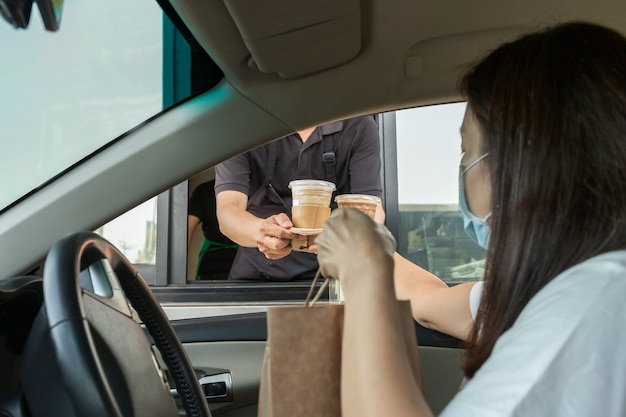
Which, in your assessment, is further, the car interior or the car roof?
the car roof

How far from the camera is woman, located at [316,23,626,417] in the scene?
707 millimetres

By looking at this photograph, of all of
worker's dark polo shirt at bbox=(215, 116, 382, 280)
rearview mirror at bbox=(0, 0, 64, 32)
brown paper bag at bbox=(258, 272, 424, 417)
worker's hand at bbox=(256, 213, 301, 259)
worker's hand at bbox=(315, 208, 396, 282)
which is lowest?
brown paper bag at bbox=(258, 272, 424, 417)

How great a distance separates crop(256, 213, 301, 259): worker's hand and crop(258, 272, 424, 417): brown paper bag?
662 millimetres

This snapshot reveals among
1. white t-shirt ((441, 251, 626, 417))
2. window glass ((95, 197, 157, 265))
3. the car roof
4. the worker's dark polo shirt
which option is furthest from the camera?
window glass ((95, 197, 157, 265))

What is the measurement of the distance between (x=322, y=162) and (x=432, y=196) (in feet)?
2.66

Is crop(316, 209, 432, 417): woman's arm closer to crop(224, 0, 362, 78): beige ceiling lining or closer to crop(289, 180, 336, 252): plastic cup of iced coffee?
crop(224, 0, 362, 78): beige ceiling lining

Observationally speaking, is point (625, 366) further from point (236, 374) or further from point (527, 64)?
point (236, 374)

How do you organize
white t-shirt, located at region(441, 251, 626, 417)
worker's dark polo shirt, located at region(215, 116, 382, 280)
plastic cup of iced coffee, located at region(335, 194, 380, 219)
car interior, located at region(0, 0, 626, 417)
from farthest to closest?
worker's dark polo shirt, located at region(215, 116, 382, 280), plastic cup of iced coffee, located at region(335, 194, 380, 219), car interior, located at region(0, 0, 626, 417), white t-shirt, located at region(441, 251, 626, 417)

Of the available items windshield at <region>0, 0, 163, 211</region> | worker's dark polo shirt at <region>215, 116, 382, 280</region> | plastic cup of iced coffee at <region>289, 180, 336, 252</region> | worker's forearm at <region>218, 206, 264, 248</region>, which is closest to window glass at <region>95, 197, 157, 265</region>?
worker's dark polo shirt at <region>215, 116, 382, 280</region>

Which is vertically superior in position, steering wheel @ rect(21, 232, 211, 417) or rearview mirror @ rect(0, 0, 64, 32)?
rearview mirror @ rect(0, 0, 64, 32)

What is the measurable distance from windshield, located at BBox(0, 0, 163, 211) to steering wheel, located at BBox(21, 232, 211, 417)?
1.13 feet

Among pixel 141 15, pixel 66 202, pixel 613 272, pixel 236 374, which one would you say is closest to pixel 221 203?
pixel 236 374

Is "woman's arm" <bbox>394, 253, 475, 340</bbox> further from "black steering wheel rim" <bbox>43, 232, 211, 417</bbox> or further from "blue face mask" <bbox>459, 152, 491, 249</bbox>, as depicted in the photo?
"black steering wheel rim" <bbox>43, 232, 211, 417</bbox>

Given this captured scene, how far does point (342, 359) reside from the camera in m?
0.90
